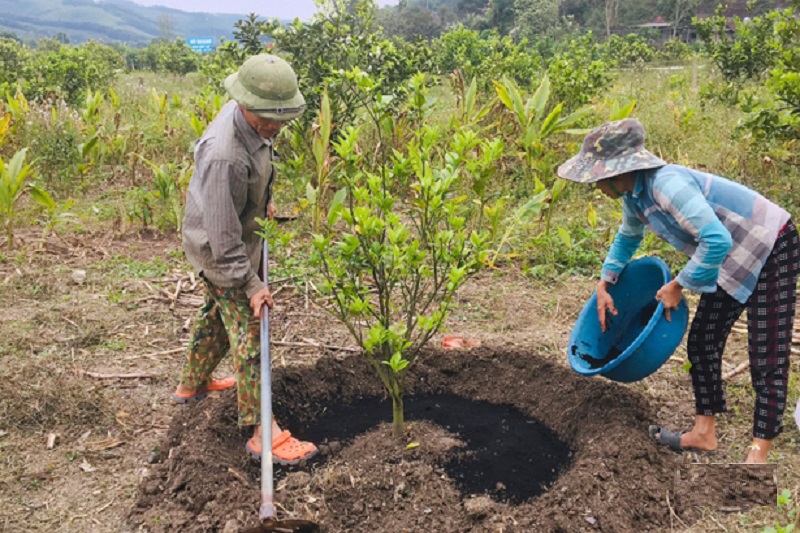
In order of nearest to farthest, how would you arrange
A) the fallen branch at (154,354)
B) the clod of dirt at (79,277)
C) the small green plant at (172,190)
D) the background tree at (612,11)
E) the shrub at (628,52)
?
the fallen branch at (154,354)
the clod of dirt at (79,277)
the small green plant at (172,190)
the shrub at (628,52)
the background tree at (612,11)

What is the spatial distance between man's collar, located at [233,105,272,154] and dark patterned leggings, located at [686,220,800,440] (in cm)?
189

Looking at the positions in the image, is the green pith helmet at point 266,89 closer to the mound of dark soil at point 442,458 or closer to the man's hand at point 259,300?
the man's hand at point 259,300

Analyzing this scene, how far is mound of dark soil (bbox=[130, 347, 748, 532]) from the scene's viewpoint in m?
2.55

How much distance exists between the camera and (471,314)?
448cm

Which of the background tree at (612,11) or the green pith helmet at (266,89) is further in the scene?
the background tree at (612,11)

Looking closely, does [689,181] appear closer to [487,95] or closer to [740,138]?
[740,138]

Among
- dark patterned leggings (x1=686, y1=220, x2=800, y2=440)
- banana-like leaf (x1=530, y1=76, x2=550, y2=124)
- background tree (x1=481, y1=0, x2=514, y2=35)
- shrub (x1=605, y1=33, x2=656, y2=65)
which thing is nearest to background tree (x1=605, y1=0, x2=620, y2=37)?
background tree (x1=481, y1=0, x2=514, y2=35)

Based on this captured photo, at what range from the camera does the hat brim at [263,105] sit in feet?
8.65

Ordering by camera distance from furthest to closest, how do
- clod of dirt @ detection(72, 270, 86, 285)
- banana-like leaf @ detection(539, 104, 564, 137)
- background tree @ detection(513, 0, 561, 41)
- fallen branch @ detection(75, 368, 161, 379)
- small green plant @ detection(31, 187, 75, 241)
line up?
1. background tree @ detection(513, 0, 561, 41)
2. banana-like leaf @ detection(539, 104, 564, 137)
3. small green plant @ detection(31, 187, 75, 241)
4. clod of dirt @ detection(72, 270, 86, 285)
5. fallen branch @ detection(75, 368, 161, 379)

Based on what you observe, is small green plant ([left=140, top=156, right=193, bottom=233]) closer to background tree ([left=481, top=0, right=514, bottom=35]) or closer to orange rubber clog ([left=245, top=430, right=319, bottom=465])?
orange rubber clog ([left=245, top=430, right=319, bottom=465])

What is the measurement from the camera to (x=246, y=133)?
2.74 meters

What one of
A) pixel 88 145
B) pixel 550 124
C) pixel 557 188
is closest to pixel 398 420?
pixel 557 188

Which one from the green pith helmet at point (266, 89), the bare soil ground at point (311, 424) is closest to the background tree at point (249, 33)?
the bare soil ground at point (311, 424)

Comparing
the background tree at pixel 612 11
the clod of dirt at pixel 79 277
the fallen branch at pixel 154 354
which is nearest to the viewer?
the fallen branch at pixel 154 354
